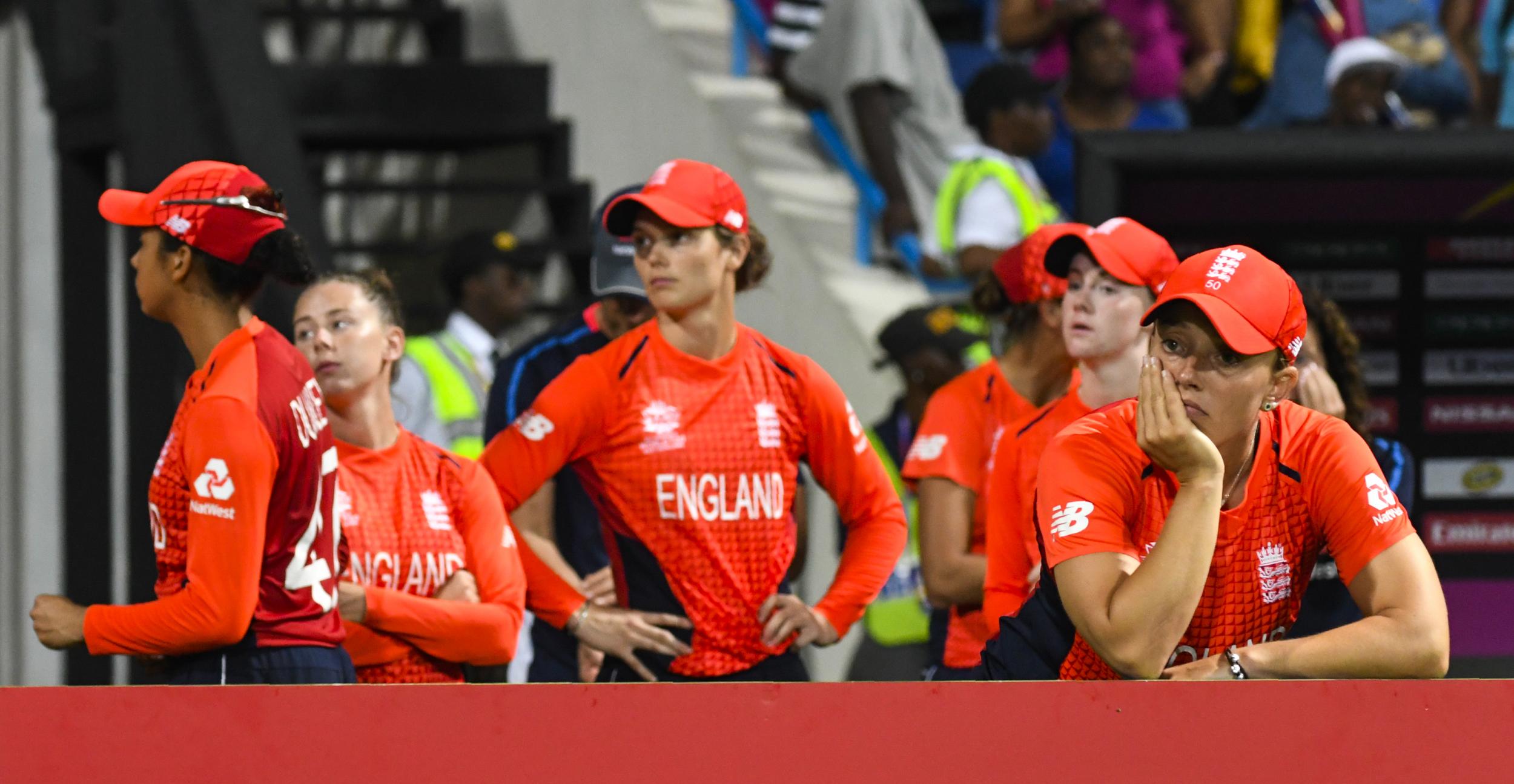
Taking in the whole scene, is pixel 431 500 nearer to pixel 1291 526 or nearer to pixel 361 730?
pixel 361 730

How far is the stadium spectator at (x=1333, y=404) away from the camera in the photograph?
14.6 ft

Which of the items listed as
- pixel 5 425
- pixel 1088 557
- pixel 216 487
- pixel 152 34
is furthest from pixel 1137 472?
pixel 5 425

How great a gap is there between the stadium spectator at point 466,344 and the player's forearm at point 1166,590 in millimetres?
3439

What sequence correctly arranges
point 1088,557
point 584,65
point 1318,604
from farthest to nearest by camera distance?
point 584,65 < point 1318,604 < point 1088,557

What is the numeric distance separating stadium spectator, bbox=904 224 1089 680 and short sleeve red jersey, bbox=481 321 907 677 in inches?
12.3

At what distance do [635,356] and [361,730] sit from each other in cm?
164

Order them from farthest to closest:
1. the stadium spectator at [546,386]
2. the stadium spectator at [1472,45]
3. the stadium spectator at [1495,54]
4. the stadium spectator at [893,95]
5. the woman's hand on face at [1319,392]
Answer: the stadium spectator at [1472,45], the stadium spectator at [1495,54], the stadium spectator at [893,95], the stadium spectator at [546,386], the woman's hand on face at [1319,392]

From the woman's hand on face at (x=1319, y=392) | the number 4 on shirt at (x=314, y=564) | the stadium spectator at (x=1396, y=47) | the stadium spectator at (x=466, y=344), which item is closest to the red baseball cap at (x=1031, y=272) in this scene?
the woman's hand on face at (x=1319, y=392)

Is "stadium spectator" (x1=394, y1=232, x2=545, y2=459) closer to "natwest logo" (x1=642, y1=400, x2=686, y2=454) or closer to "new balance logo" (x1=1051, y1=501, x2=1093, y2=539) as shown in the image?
"natwest logo" (x1=642, y1=400, x2=686, y2=454)

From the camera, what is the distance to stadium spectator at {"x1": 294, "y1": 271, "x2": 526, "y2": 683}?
4.07 meters

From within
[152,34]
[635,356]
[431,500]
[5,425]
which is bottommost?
[5,425]

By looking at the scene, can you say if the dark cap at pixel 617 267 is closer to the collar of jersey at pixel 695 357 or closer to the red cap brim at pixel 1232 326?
the collar of jersey at pixel 695 357

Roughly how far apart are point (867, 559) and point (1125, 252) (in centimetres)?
92

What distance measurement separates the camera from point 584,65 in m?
8.93
